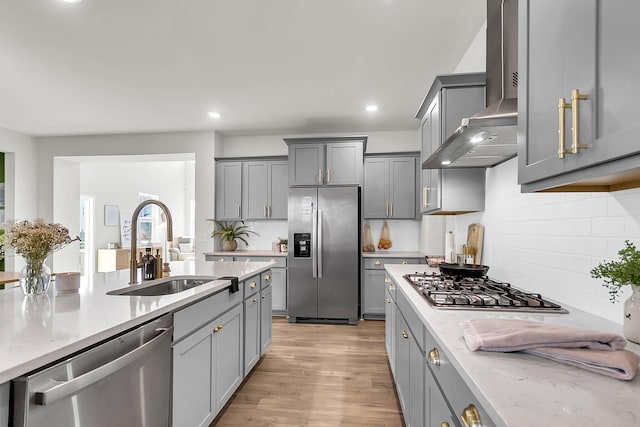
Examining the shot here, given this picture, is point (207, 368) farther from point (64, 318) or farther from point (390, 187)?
point (390, 187)

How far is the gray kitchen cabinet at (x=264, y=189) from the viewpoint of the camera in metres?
5.12

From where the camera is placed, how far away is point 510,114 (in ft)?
4.76

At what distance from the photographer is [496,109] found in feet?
5.10

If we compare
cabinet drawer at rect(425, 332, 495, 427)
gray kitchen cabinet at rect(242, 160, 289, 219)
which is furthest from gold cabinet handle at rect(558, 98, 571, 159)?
gray kitchen cabinet at rect(242, 160, 289, 219)

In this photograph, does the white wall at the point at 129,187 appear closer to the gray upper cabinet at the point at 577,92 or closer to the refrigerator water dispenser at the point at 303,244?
the refrigerator water dispenser at the point at 303,244

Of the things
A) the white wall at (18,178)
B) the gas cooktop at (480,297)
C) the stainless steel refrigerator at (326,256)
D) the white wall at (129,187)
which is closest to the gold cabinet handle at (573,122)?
the gas cooktop at (480,297)

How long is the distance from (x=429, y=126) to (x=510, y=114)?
57.6 inches

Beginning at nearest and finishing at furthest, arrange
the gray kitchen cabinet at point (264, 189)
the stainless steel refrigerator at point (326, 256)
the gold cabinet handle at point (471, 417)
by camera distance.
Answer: the gold cabinet handle at point (471, 417)
the stainless steel refrigerator at point (326, 256)
the gray kitchen cabinet at point (264, 189)

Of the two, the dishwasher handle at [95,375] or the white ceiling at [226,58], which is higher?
the white ceiling at [226,58]

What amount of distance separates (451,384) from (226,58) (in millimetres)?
3067

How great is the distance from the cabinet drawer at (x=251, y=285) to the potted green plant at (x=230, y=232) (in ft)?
7.69

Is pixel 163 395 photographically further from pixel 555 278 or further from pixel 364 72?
pixel 364 72

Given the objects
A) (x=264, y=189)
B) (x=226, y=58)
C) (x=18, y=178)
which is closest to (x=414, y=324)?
(x=226, y=58)

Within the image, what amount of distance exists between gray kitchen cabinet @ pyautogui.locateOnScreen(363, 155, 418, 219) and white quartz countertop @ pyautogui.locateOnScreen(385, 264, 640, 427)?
381cm
